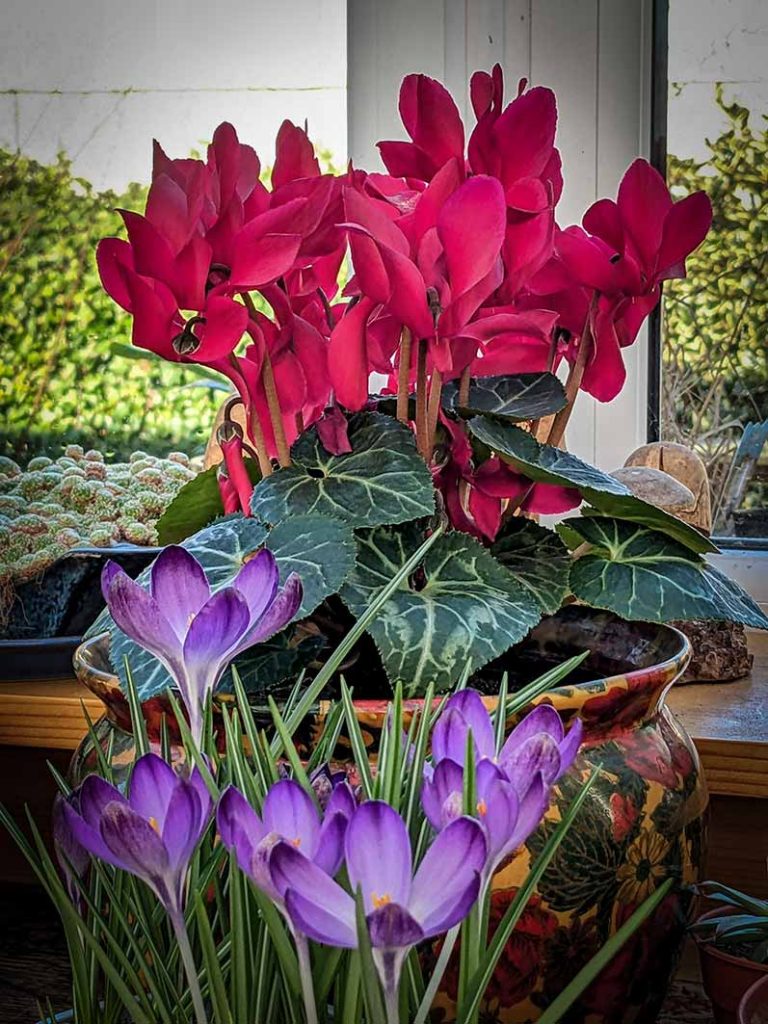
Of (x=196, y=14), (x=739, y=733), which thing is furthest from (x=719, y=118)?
(x=739, y=733)

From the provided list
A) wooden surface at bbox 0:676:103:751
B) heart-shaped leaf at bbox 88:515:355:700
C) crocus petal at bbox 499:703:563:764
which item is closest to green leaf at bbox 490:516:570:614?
heart-shaped leaf at bbox 88:515:355:700

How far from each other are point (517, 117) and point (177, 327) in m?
0.18

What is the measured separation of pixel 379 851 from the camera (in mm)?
269

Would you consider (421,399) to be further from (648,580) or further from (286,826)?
(286,826)

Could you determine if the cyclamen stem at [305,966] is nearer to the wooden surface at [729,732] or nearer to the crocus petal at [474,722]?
the crocus petal at [474,722]

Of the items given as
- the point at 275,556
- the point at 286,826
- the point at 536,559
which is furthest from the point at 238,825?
the point at 536,559

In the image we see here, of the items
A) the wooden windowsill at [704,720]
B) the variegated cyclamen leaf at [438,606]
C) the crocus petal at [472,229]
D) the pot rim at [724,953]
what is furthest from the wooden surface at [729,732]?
the crocus petal at [472,229]

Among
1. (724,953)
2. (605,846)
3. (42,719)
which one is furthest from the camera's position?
(42,719)

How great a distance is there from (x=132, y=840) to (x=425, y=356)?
0.30m

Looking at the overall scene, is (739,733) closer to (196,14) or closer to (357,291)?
(357,291)

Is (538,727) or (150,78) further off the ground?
(150,78)

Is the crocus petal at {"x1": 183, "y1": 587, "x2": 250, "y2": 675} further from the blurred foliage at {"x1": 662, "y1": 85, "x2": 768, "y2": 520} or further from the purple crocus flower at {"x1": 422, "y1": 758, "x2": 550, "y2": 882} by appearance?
the blurred foliage at {"x1": 662, "y1": 85, "x2": 768, "y2": 520}

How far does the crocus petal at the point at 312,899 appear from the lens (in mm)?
265

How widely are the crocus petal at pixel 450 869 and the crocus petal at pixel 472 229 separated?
0.94ft
